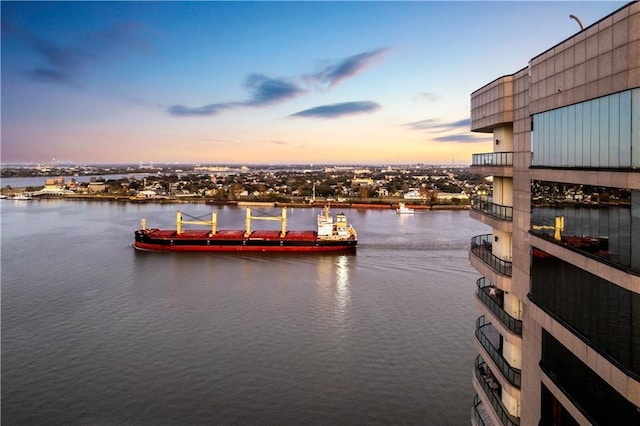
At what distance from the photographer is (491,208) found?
206 inches

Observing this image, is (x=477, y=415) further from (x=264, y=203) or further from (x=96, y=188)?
(x=96, y=188)

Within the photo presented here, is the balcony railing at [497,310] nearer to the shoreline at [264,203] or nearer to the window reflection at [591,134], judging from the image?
the window reflection at [591,134]

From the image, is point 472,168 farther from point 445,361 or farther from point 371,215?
point 371,215

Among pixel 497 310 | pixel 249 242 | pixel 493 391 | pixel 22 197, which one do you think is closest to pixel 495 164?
pixel 497 310

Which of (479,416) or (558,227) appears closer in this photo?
(558,227)

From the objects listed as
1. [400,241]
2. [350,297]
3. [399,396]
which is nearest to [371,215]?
[400,241]

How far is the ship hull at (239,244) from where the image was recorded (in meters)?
21.8

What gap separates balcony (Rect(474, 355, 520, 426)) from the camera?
4.51 metres

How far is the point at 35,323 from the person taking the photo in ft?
36.2

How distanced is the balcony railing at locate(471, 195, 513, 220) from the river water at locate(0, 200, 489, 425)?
3.36 m

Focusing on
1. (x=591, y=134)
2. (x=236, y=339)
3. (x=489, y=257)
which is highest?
(x=591, y=134)

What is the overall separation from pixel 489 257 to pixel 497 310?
0.60 meters

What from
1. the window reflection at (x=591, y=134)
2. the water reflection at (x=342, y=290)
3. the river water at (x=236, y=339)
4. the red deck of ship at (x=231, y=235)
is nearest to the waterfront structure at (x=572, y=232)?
the window reflection at (x=591, y=134)

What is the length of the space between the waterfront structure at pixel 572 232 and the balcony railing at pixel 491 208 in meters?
0.05
